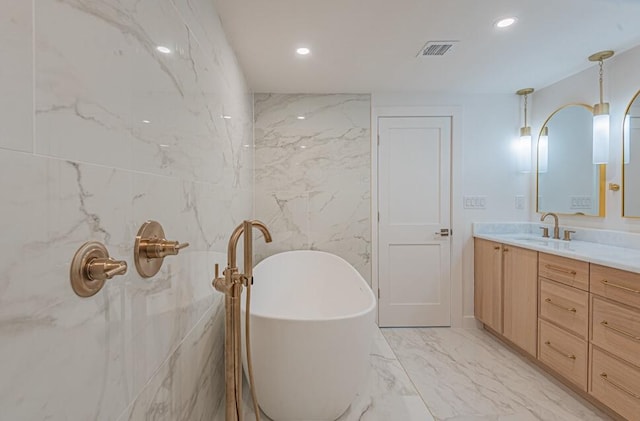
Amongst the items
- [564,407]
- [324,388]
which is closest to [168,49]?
[324,388]

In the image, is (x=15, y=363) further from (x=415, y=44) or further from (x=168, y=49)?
(x=415, y=44)

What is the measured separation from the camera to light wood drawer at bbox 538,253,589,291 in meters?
1.97

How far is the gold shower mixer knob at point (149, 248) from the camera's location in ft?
2.87

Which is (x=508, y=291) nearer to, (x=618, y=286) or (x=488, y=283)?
(x=488, y=283)

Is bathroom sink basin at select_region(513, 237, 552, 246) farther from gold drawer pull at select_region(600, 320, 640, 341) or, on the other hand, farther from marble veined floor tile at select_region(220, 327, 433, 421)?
marble veined floor tile at select_region(220, 327, 433, 421)

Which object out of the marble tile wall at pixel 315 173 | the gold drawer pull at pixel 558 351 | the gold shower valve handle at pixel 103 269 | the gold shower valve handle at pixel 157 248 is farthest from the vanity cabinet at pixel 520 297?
the gold shower valve handle at pixel 103 269

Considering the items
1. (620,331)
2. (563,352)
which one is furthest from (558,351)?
(620,331)

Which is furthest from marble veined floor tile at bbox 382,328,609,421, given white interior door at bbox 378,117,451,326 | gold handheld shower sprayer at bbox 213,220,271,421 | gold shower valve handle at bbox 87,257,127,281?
gold shower valve handle at bbox 87,257,127,281

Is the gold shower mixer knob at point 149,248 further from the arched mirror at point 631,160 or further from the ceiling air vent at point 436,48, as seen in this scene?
the arched mirror at point 631,160

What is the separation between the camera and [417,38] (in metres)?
2.08

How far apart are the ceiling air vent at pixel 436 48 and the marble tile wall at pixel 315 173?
97 cm

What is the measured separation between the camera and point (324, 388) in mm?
1507

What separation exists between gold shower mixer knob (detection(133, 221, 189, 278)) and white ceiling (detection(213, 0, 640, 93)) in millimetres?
1361

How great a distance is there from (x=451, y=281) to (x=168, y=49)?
10.0ft
